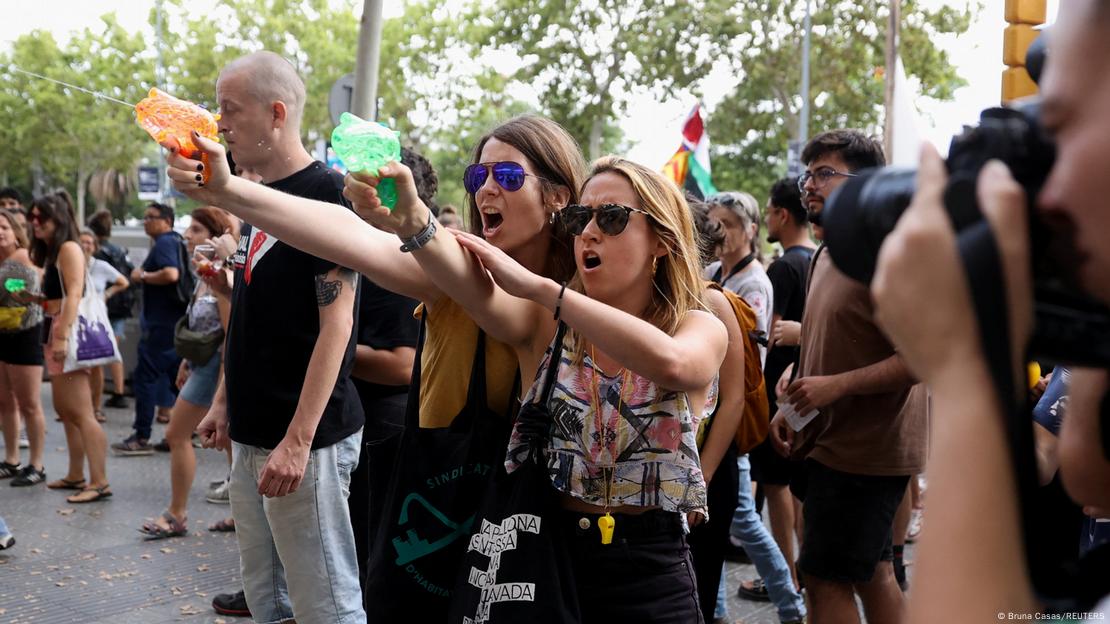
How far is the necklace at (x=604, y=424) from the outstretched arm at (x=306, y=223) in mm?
484

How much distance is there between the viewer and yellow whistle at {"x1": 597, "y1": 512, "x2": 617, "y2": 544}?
250 centimetres

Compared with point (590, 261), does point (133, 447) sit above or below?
below

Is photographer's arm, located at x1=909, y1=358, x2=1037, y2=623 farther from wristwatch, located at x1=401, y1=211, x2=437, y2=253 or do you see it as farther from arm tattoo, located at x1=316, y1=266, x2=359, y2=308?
arm tattoo, located at x1=316, y1=266, x2=359, y2=308

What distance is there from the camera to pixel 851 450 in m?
3.75

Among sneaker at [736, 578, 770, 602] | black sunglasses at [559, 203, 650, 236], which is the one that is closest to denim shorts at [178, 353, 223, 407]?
sneaker at [736, 578, 770, 602]

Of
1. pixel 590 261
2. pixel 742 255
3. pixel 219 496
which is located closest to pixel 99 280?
pixel 219 496

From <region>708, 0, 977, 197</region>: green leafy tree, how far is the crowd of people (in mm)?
21268

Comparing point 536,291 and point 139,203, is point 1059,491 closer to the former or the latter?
point 536,291

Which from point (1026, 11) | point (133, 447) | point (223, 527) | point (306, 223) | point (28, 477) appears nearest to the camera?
point (306, 223)

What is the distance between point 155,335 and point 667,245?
811 cm

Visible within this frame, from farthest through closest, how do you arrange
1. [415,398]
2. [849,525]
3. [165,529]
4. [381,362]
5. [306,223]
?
[165,529] → [381,362] → [849,525] → [415,398] → [306,223]

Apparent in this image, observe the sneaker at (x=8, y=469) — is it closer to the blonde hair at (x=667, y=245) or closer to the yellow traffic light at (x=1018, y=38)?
the blonde hair at (x=667, y=245)

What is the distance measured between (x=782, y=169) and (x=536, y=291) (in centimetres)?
3184

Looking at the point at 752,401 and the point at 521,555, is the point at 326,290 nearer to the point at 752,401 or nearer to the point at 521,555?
the point at 521,555
